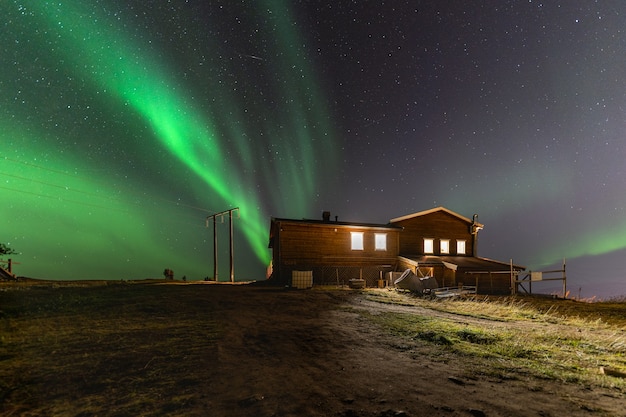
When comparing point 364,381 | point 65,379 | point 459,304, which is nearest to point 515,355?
point 364,381

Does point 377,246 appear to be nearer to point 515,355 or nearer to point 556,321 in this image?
point 556,321

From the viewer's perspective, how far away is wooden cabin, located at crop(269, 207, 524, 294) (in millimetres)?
29516

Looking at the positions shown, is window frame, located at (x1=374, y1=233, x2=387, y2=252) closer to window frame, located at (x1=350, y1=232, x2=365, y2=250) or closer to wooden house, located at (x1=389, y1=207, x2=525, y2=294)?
window frame, located at (x1=350, y1=232, x2=365, y2=250)

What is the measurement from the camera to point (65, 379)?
19.7 ft

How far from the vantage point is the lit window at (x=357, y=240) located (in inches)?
1247

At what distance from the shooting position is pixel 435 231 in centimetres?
3644

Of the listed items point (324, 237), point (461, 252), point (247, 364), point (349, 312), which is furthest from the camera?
point (461, 252)

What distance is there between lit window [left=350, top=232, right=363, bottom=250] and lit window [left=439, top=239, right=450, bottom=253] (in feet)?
35.3

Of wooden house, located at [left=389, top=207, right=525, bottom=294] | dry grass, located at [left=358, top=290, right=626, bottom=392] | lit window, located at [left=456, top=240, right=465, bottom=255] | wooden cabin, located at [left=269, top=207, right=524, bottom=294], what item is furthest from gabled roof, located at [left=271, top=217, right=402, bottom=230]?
dry grass, located at [left=358, top=290, right=626, bottom=392]

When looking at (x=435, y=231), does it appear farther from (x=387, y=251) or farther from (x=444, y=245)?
(x=387, y=251)

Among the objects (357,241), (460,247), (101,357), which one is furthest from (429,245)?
(101,357)

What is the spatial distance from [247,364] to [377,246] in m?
26.8

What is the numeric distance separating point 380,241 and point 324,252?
20.9 feet

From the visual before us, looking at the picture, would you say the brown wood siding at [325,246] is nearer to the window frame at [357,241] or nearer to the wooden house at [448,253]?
the window frame at [357,241]
